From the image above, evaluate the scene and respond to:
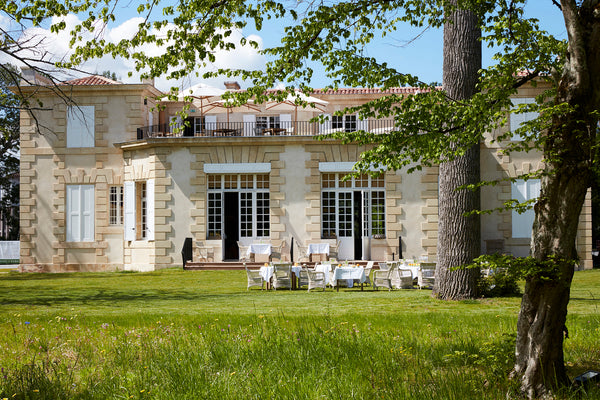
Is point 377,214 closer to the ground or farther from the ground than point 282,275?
farther from the ground

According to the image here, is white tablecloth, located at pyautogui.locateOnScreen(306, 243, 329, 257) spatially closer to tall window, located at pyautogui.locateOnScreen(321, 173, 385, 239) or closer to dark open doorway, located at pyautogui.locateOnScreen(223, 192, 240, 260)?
tall window, located at pyautogui.locateOnScreen(321, 173, 385, 239)

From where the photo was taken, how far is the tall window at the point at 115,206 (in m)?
24.5

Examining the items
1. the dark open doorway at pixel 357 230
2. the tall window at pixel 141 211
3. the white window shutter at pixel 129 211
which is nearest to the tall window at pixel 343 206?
the dark open doorway at pixel 357 230

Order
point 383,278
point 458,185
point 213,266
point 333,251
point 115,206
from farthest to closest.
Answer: point 115,206
point 333,251
point 213,266
point 383,278
point 458,185

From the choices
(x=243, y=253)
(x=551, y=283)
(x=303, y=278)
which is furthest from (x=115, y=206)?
(x=551, y=283)

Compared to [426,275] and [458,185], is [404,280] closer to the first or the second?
[426,275]

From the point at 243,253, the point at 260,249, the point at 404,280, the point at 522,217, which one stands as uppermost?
the point at 522,217

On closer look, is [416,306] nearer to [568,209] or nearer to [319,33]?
[319,33]

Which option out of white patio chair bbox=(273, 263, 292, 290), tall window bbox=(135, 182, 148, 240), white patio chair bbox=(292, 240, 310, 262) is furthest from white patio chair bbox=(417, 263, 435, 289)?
tall window bbox=(135, 182, 148, 240)

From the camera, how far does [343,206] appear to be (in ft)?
76.2

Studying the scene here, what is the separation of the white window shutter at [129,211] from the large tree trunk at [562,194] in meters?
20.5

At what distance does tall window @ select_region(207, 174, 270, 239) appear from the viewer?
2323cm

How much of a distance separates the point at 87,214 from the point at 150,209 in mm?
2786

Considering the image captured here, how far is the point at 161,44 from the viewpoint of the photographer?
670cm
